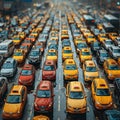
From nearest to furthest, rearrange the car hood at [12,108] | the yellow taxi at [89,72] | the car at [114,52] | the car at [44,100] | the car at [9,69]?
1. the car hood at [12,108]
2. the car at [44,100]
3. the yellow taxi at [89,72]
4. the car at [9,69]
5. the car at [114,52]

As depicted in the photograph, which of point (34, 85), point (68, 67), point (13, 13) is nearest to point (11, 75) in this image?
point (34, 85)

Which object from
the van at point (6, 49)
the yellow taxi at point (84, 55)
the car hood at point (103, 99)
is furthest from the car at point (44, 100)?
the van at point (6, 49)

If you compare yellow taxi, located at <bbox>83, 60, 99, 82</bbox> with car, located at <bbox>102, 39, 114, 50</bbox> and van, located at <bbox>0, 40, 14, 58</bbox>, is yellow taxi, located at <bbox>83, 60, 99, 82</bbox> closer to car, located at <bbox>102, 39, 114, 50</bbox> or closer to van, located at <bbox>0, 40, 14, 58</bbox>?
car, located at <bbox>102, 39, 114, 50</bbox>

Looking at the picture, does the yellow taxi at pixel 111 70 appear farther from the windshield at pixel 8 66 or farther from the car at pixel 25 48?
the car at pixel 25 48

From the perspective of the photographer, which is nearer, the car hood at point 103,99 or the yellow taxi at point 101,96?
the yellow taxi at point 101,96

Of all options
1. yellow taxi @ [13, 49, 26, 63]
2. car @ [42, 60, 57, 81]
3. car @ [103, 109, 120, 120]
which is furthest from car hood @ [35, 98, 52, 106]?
yellow taxi @ [13, 49, 26, 63]

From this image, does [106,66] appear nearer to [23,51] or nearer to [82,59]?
[82,59]
